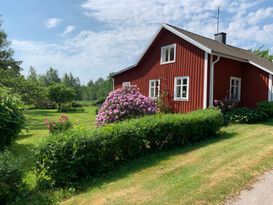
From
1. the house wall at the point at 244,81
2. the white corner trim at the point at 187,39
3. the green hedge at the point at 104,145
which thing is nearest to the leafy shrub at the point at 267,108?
the house wall at the point at 244,81

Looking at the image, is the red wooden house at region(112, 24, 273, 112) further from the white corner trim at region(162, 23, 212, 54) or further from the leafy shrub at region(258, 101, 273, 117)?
the leafy shrub at region(258, 101, 273, 117)

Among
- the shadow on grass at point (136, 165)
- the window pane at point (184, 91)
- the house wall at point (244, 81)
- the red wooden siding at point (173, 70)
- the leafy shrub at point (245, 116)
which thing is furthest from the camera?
the window pane at point (184, 91)

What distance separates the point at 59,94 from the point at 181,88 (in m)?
31.4

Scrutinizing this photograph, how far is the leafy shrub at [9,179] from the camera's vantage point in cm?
579

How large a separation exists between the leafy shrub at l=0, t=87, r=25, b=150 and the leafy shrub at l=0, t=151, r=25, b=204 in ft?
12.3

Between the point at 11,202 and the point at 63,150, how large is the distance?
1.41 metres

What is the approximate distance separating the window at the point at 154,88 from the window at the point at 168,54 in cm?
137

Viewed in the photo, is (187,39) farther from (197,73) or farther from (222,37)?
(222,37)

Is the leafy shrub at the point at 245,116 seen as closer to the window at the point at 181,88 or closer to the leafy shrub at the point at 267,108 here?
the leafy shrub at the point at 267,108

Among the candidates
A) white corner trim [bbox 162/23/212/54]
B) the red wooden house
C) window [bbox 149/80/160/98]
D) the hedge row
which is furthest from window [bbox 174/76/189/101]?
Answer: the hedge row

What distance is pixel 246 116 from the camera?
14109 millimetres

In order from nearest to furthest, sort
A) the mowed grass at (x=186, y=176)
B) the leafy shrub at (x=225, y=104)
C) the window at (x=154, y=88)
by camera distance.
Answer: the mowed grass at (x=186, y=176) → the leafy shrub at (x=225, y=104) → the window at (x=154, y=88)

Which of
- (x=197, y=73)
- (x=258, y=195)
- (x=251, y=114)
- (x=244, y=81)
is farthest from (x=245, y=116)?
(x=258, y=195)

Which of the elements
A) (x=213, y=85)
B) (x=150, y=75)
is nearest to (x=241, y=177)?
(x=213, y=85)
